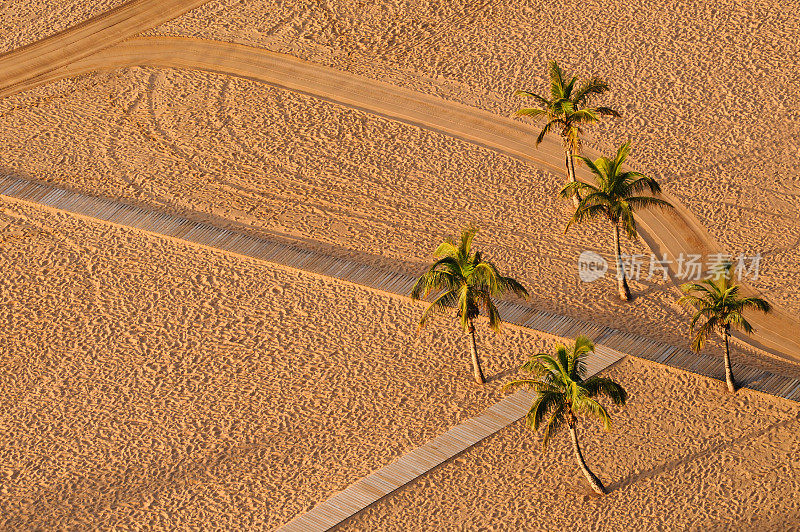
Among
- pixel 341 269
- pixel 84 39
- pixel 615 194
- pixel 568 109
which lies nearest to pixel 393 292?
pixel 341 269

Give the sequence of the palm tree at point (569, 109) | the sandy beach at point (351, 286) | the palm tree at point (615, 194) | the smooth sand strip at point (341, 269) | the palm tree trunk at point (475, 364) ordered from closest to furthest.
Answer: the sandy beach at point (351, 286) → the palm tree trunk at point (475, 364) → the palm tree at point (615, 194) → the smooth sand strip at point (341, 269) → the palm tree at point (569, 109)

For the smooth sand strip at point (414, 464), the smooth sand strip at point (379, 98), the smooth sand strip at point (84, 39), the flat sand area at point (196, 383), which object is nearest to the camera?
the smooth sand strip at point (414, 464)

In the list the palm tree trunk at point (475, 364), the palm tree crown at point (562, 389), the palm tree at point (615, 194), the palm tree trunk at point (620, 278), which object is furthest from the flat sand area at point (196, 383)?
the palm tree crown at point (562, 389)

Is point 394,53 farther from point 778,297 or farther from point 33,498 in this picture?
point 33,498

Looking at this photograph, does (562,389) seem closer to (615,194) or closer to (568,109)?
(615,194)

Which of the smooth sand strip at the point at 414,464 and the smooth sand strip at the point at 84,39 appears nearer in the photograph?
the smooth sand strip at the point at 414,464

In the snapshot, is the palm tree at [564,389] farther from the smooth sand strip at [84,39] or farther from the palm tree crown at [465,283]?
the smooth sand strip at [84,39]
